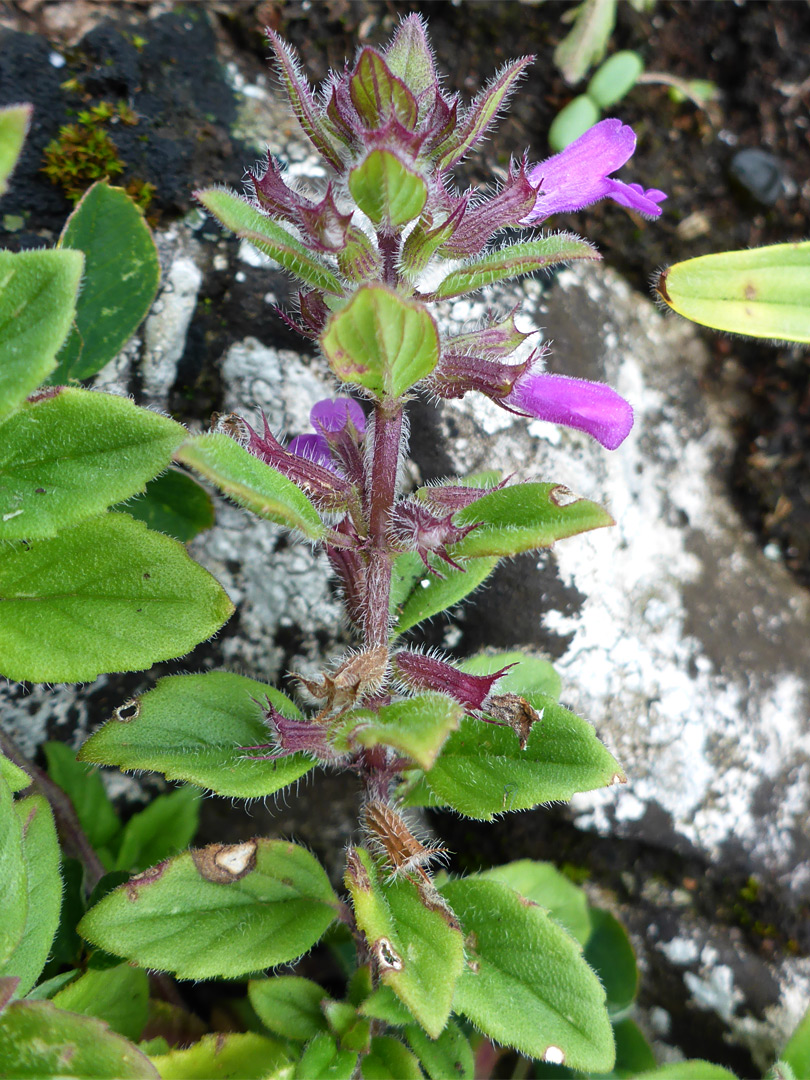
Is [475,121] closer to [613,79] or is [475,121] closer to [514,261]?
[514,261]

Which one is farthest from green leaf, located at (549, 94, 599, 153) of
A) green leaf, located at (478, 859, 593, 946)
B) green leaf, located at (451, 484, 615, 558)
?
green leaf, located at (478, 859, 593, 946)

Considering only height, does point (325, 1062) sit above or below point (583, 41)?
below

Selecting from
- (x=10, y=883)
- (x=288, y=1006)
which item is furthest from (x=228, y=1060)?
(x=10, y=883)

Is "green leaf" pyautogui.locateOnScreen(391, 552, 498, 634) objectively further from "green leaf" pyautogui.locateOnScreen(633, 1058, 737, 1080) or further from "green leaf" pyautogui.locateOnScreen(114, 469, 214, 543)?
"green leaf" pyautogui.locateOnScreen(633, 1058, 737, 1080)

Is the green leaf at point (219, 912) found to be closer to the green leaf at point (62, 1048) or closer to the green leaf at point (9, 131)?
the green leaf at point (62, 1048)

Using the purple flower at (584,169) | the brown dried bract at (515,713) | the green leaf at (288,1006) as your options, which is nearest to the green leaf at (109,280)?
the purple flower at (584,169)

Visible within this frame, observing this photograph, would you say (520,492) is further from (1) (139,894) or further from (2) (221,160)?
(2) (221,160)
